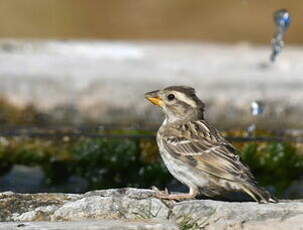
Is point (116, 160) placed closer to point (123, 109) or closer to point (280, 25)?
point (123, 109)

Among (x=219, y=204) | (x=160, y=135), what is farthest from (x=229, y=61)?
(x=219, y=204)

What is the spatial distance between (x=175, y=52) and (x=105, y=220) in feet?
16.7

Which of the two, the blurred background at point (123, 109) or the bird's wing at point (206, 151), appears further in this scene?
the blurred background at point (123, 109)

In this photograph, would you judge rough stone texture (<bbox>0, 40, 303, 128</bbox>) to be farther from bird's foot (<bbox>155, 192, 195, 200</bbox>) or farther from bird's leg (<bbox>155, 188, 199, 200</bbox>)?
bird's foot (<bbox>155, 192, 195, 200</bbox>)

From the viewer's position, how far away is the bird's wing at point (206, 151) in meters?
5.98

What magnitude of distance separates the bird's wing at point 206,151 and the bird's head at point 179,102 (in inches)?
6.0

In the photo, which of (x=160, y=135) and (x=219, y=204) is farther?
(x=160, y=135)

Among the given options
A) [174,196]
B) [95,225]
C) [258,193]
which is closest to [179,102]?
[174,196]

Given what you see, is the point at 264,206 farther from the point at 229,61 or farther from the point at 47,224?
the point at 229,61

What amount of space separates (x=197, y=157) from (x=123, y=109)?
2683 millimetres

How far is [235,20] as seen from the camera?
14.7m

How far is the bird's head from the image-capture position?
21.9ft

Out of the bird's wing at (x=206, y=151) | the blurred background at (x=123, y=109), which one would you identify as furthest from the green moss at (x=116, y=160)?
the bird's wing at (x=206, y=151)

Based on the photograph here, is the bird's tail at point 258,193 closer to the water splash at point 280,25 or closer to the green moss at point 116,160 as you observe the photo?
the green moss at point 116,160
